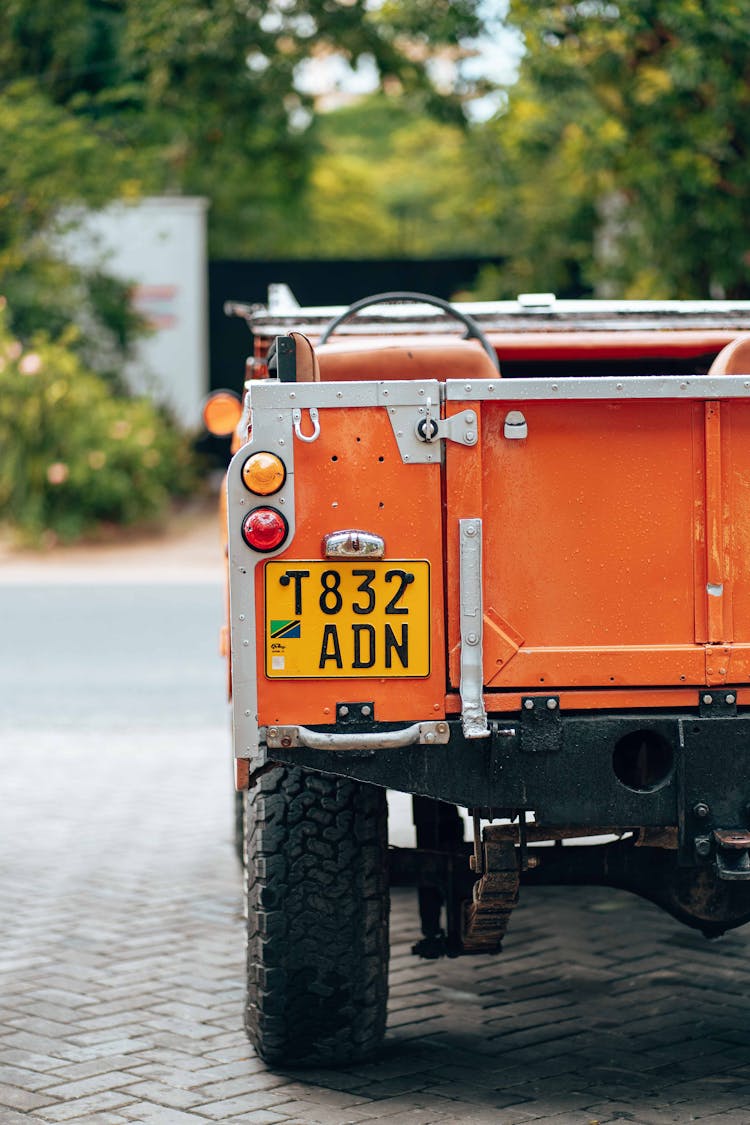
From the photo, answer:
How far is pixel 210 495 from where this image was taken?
970 inches

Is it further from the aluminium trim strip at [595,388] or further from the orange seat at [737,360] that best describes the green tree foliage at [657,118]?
the aluminium trim strip at [595,388]

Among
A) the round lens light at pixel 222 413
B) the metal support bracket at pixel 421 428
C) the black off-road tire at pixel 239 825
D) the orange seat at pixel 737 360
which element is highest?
the round lens light at pixel 222 413

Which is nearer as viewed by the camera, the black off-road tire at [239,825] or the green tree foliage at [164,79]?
the black off-road tire at [239,825]

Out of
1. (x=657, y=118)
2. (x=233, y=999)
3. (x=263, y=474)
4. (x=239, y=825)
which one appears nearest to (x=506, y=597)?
(x=263, y=474)

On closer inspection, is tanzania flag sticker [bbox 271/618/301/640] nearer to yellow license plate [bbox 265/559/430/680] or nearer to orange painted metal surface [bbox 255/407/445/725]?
yellow license plate [bbox 265/559/430/680]

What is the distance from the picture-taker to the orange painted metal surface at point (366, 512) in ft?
13.4

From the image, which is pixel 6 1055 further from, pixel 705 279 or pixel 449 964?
pixel 705 279

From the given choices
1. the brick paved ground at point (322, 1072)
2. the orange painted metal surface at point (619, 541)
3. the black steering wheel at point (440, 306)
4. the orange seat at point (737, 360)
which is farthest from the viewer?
the black steering wheel at point (440, 306)

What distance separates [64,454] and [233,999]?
16.2 m

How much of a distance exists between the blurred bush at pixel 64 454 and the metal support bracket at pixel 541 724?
54.8 ft

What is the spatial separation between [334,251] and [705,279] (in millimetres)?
21588

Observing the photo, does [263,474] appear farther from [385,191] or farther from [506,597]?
[385,191]

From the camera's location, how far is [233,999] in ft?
17.6

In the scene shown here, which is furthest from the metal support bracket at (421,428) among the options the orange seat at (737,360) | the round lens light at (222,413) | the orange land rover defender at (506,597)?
the round lens light at (222,413)
